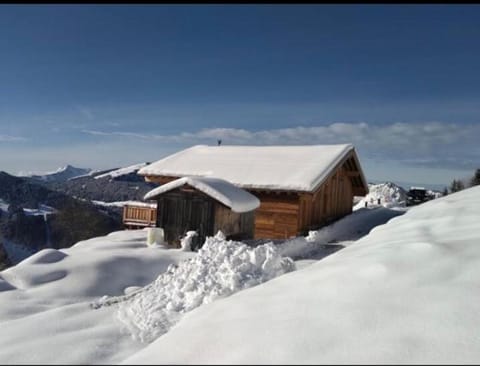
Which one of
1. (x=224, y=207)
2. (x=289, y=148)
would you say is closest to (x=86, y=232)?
(x=289, y=148)

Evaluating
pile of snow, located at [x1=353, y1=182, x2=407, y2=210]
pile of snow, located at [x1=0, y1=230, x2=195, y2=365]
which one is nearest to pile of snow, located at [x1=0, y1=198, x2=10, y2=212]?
pile of snow, located at [x1=353, y1=182, x2=407, y2=210]

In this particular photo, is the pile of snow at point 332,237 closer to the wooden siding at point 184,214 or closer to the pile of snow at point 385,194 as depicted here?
the wooden siding at point 184,214

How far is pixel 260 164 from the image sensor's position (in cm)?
1758

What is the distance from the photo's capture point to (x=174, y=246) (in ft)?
40.9

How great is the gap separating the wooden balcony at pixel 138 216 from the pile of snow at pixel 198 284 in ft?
45.1

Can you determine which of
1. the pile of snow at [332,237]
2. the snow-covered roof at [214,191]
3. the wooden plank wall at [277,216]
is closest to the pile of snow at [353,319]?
the pile of snow at [332,237]

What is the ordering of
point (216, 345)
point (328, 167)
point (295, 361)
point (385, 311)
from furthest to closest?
1. point (328, 167)
2. point (385, 311)
3. point (216, 345)
4. point (295, 361)

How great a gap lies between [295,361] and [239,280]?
105 inches

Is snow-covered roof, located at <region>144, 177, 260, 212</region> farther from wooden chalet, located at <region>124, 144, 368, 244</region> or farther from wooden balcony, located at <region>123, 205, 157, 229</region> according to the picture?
wooden balcony, located at <region>123, 205, 157, 229</region>

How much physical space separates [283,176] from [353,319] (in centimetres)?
1275

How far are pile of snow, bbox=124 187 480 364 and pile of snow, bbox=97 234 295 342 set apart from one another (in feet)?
2.80

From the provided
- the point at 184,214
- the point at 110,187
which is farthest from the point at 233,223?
the point at 110,187

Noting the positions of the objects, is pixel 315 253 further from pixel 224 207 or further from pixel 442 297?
pixel 442 297

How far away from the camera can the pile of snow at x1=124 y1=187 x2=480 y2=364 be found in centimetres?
262
